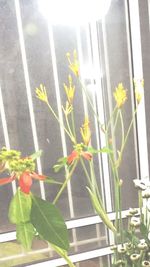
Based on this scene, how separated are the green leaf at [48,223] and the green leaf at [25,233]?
54 mm

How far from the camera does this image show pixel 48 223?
2.33ft

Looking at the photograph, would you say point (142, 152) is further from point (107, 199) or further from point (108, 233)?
point (108, 233)

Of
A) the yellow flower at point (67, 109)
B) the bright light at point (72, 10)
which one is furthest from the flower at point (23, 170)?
the bright light at point (72, 10)

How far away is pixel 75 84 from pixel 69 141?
31 centimetres

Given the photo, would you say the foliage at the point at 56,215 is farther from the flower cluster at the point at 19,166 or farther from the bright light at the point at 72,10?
the bright light at the point at 72,10

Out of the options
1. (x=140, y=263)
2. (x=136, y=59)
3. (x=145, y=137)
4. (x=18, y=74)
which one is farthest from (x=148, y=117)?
(x=140, y=263)

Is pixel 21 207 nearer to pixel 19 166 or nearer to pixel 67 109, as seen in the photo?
pixel 19 166

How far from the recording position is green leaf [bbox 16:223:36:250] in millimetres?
758

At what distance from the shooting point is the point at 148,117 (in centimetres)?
166

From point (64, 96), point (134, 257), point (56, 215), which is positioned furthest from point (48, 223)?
point (64, 96)

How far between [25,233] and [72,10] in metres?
1.16

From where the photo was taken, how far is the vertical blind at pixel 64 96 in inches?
57.1

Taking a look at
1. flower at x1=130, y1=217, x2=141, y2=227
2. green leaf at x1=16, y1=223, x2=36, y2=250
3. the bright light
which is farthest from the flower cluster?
the bright light

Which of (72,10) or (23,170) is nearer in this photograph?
(23,170)
